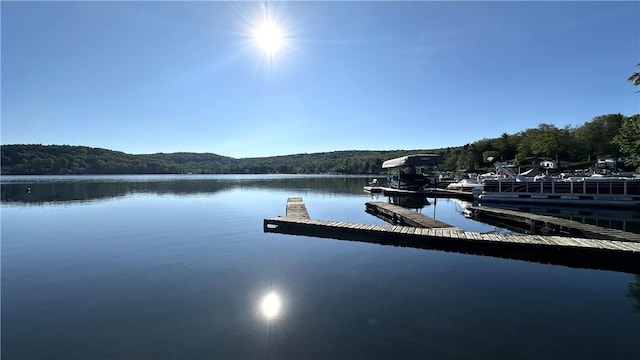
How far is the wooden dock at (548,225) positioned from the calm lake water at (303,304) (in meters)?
4.22

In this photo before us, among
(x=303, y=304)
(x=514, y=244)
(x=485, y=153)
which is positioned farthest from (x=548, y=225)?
(x=485, y=153)

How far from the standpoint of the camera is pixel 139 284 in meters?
9.42

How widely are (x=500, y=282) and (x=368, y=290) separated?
3.56 meters

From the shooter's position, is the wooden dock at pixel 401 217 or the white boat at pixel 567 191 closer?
the wooden dock at pixel 401 217

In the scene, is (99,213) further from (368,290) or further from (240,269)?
(368,290)

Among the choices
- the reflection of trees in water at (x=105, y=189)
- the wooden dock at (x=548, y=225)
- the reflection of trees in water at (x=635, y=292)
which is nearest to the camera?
the reflection of trees in water at (x=635, y=292)

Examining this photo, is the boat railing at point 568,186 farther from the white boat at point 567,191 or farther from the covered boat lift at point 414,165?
the covered boat lift at point 414,165

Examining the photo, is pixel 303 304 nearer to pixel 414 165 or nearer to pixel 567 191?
pixel 567 191

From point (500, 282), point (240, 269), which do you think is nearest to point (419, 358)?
point (500, 282)

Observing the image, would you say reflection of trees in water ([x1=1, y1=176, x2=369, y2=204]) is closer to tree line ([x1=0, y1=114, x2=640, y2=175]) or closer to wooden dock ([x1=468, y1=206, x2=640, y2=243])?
wooden dock ([x1=468, y1=206, x2=640, y2=243])

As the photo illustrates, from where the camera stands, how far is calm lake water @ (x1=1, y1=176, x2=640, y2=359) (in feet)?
19.9

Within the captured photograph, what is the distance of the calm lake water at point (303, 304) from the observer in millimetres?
6051

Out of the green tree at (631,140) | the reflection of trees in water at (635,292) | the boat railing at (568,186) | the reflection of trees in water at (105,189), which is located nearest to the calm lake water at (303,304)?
the reflection of trees in water at (635,292)

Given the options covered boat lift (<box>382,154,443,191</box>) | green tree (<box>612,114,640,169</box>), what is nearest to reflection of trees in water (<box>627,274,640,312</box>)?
green tree (<box>612,114,640,169</box>)
